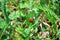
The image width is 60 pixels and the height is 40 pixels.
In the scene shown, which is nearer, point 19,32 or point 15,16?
point 19,32

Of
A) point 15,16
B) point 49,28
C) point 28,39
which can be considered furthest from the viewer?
point 15,16

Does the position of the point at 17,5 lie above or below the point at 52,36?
above

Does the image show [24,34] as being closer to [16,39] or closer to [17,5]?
[16,39]

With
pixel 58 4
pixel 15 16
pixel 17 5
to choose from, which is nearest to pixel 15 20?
pixel 15 16

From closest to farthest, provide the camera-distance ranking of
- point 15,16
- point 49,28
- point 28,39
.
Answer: point 28,39 < point 49,28 < point 15,16

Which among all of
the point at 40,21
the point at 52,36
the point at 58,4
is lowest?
the point at 52,36

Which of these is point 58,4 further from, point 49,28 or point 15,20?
point 15,20
